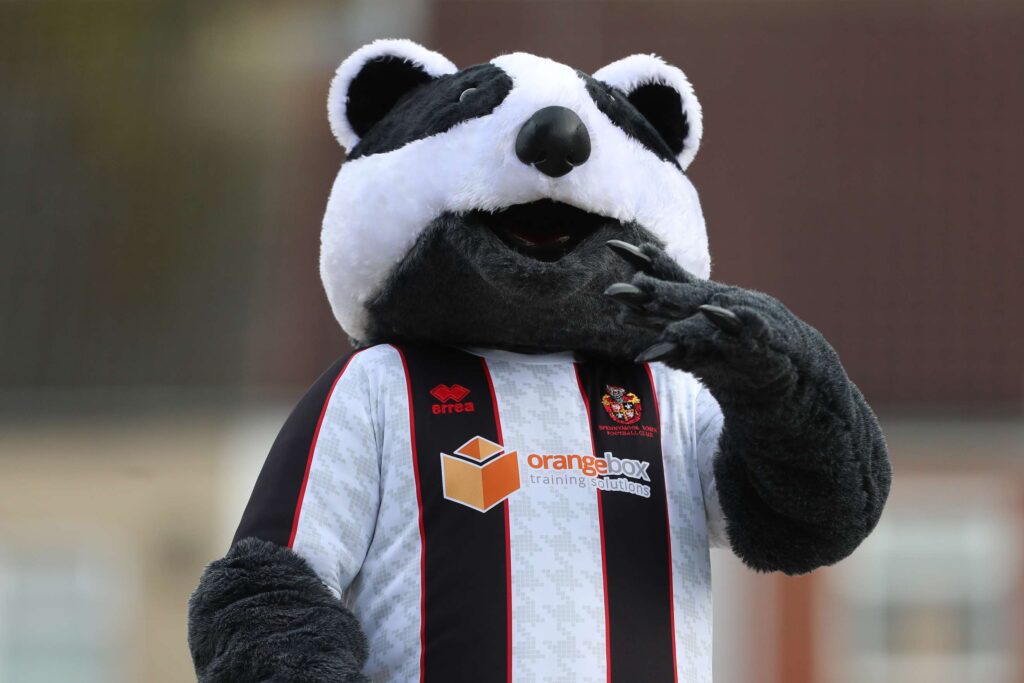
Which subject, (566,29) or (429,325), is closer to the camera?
(429,325)

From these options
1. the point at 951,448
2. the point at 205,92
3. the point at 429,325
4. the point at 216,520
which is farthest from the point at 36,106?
the point at 429,325

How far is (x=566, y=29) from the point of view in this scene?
1043 centimetres

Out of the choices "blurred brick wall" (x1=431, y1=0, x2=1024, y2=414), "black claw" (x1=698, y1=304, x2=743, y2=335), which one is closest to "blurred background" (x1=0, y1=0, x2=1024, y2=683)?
"blurred brick wall" (x1=431, y1=0, x2=1024, y2=414)

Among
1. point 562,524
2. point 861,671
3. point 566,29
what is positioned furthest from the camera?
point 566,29

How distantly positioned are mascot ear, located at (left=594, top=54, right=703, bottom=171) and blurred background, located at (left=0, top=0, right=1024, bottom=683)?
724cm

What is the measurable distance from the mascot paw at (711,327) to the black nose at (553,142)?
9.3 inches

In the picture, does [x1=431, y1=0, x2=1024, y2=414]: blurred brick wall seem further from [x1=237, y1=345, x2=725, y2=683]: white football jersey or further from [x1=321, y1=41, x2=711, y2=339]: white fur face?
[x1=237, y1=345, x2=725, y2=683]: white football jersey

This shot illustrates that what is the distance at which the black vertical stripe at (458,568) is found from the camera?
7.97 feet

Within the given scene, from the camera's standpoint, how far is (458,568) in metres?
2.47

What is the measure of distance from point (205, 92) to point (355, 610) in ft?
27.9

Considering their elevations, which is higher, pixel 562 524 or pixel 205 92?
pixel 205 92

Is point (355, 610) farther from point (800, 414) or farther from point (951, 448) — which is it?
point (951, 448)

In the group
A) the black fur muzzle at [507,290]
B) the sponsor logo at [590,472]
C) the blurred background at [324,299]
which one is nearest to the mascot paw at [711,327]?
the black fur muzzle at [507,290]

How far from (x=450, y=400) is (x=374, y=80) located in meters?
0.67
